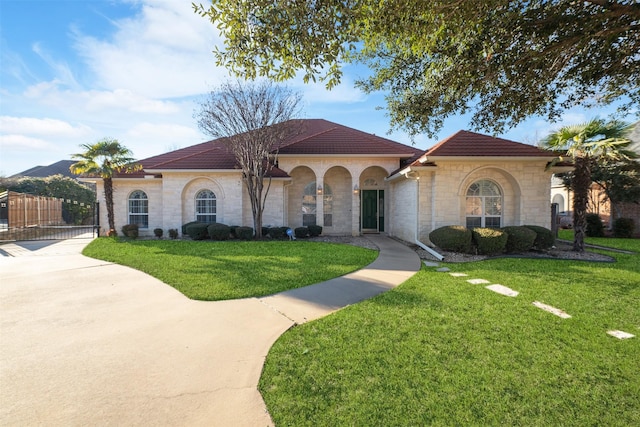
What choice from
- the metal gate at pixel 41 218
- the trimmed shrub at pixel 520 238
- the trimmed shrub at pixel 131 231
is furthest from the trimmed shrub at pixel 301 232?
the metal gate at pixel 41 218

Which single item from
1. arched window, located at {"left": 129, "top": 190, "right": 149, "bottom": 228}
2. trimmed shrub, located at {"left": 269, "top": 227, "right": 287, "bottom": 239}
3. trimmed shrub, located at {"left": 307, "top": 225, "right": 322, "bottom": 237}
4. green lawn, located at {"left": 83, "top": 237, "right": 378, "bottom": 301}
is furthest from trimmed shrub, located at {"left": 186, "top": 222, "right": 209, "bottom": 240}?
trimmed shrub, located at {"left": 307, "top": 225, "right": 322, "bottom": 237}

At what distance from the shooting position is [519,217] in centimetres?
1180

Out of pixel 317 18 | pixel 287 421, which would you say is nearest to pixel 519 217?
pixel 317 18

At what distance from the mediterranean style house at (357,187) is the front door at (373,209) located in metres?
0.06

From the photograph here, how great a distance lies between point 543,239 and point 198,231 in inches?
582

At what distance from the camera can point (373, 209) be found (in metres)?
17.1

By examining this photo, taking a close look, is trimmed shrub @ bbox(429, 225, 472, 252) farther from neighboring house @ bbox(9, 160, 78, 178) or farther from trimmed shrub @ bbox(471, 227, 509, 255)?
neighboring house @ bbox(9, 160, 78, 178)

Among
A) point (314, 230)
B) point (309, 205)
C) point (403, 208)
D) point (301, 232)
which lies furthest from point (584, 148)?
point (309, 205)

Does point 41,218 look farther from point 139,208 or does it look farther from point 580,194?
point 580,194

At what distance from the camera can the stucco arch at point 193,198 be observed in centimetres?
1520

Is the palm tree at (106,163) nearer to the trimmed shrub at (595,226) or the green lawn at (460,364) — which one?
the green lawn at (460,364)

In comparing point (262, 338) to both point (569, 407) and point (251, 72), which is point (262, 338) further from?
point (251, 72)

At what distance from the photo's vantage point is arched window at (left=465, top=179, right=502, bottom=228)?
39.7ft

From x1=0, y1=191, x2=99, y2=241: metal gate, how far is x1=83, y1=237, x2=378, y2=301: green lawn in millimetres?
7423
